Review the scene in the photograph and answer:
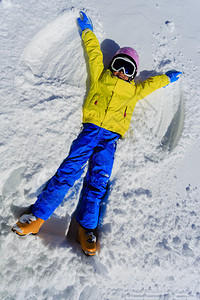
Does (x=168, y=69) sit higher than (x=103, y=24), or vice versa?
(x=103, y=24)

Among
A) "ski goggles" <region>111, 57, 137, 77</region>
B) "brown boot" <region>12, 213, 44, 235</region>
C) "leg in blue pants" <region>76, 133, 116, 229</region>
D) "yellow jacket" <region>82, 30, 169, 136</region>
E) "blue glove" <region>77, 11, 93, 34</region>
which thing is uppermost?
"blue glove" <region>77, 11, 93, 34</region>

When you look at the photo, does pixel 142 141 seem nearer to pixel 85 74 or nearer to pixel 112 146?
pixel 112 146

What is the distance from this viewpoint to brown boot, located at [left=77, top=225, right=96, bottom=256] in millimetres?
2359

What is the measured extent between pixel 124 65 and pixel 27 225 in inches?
92.6

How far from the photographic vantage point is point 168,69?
341 centimetres

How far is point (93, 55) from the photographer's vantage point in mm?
2982

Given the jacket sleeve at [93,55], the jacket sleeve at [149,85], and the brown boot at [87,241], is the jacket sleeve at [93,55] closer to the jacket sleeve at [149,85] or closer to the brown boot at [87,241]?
the jacket sleeve at [149,85]

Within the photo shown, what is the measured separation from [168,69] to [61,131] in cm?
202

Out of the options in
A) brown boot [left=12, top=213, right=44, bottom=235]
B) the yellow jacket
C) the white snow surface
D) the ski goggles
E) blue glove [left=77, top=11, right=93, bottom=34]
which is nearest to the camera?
brown boot [left=12, top=213, right=44, bottom=235]

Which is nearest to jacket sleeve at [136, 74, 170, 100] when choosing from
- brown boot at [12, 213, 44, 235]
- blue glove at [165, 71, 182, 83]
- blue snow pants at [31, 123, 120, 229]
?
blue glove at [165, 71, 182, 83]

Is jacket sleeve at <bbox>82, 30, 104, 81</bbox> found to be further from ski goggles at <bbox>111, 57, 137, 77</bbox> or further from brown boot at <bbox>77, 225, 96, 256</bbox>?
brown boot at <bbox>77, 225, 96, 256</bbox>

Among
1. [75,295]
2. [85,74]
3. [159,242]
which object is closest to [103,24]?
[85,74]

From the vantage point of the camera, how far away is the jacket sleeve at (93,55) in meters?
2.93

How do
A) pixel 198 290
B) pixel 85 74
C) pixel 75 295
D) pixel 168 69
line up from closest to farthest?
1. pixel 75 295
2. pixel 198 290
3. pixel 85 74
4. pixel 168 69
